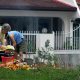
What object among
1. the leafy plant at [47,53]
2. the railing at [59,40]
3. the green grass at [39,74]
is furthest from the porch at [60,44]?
the green grass at [39,74]

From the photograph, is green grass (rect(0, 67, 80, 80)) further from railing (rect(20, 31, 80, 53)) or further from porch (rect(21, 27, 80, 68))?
railing (rect(20, 31, 80, 53))

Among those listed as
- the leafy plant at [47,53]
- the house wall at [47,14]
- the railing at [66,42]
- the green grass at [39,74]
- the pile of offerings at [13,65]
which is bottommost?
the green grass at [39,74]

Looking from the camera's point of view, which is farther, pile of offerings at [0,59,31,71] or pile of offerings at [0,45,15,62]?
pile of offerings at [0,45,15,62]

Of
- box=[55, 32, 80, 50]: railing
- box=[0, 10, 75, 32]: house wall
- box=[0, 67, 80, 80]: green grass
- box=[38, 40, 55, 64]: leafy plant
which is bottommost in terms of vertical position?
box=[0, 67, 80, 80]: green grass

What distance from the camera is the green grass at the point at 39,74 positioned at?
10461mm

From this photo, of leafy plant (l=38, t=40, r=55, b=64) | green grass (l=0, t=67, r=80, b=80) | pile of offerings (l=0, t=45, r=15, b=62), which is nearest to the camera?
green grass (l=0, t=67, r=80, b=80)

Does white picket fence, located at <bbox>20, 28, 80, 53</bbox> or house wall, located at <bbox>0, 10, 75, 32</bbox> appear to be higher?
house wall, located at <bbox>0, 10, 75, 32</bbox>

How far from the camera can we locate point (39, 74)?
11273mm

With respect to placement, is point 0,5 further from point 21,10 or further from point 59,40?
point 59,40

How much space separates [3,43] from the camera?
13344 millimetres

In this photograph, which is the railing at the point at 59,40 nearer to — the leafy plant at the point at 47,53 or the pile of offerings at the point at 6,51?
the leafy plant at the point at 47,53

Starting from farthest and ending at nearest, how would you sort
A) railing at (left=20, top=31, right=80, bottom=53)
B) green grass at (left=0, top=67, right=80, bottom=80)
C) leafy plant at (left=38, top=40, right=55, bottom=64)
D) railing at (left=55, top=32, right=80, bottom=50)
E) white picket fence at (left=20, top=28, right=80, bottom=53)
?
railing at (left=55, top=32, right=80, bottom=50) < railing at (left=20, top=31, right=80, bottom=53) < white picket fence at (left=20, top=28, right=80, bottom=53) < leafy plant at (left=38, top=40, right=55, bottom=64) < green grass at (left=0, top=67, right=80, bottom=80)

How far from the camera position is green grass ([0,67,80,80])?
34.3 ft

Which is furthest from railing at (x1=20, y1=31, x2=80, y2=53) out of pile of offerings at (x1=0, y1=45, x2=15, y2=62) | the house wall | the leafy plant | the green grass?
the green grass
